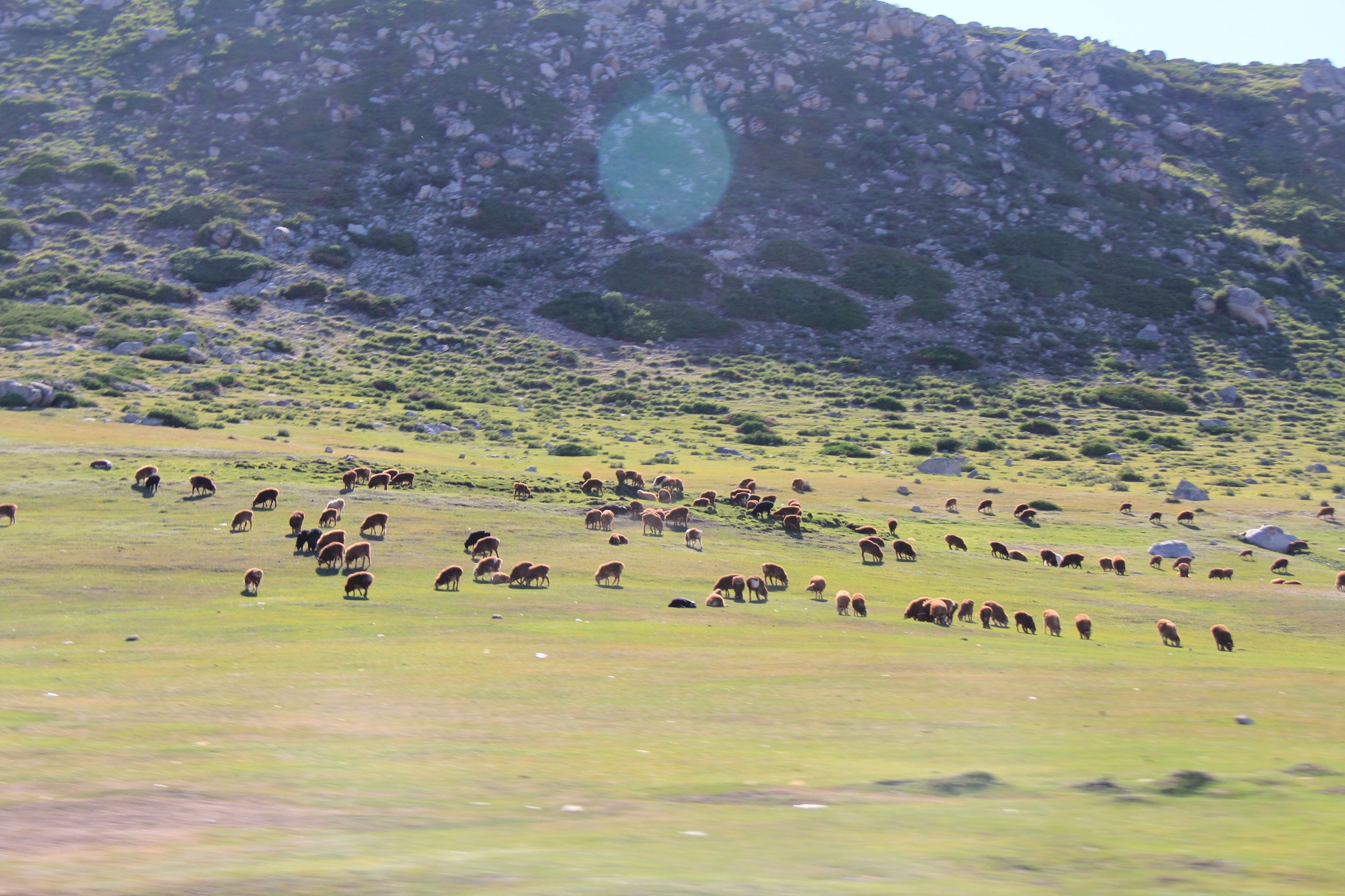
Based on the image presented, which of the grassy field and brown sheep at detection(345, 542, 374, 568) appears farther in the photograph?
brown sheep at detection(345, 542, 374, 568)

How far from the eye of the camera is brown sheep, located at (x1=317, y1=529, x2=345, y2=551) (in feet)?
82.9

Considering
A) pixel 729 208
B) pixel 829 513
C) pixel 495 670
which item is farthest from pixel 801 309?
pixel 495 670

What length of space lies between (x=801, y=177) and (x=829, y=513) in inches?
3020

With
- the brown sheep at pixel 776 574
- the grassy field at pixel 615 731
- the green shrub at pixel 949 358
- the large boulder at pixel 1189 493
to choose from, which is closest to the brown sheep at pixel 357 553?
the grassy field at pixel 615 731

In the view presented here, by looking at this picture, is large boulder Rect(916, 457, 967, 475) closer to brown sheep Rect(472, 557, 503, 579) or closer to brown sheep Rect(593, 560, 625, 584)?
brown sheep Rect(593, 560, 625, 584)

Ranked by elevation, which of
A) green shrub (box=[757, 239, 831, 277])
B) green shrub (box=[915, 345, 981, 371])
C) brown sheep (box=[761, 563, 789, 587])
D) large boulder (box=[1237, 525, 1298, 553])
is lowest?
brown sheep (box=[761, 563, 789, 587])

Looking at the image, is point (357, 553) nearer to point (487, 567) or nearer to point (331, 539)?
point (331, 539)

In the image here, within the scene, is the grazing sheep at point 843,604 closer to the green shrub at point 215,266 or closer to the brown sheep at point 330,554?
the brown sheep at point 330,554

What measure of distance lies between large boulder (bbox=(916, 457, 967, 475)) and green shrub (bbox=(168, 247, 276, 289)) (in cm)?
6042

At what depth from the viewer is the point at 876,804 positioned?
9.30 meters

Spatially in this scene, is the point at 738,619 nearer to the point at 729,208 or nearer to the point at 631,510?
the point at 631,510

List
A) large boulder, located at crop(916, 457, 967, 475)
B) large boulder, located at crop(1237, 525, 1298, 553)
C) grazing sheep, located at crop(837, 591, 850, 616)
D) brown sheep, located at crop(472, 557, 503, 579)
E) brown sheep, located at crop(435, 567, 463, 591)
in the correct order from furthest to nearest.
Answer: large boulder, located at crop(916, 457, 967, 475), large boulder, located at crop(1237, 525, 1298, 553), brown sheep, located at crop(472, 557, 503, 579), grazing sheep, located at crop(837, 591, 850, 616), brown sheep, located at crop(435, 567, 463, 591)

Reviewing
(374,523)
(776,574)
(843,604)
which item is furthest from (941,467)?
(374,523)

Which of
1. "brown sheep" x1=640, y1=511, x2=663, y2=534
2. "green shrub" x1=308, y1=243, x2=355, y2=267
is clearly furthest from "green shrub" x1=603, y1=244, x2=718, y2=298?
"brown sheep" x1=640, y1=511, x2=663, y2=534
